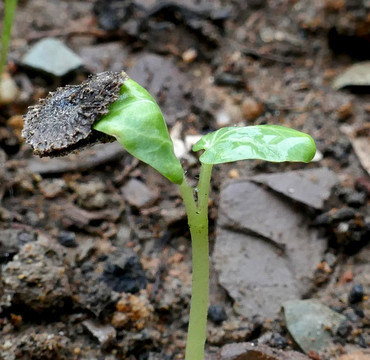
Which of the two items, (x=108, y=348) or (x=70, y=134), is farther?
(x=108, y=348)

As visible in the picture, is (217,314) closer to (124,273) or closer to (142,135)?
(124,273)

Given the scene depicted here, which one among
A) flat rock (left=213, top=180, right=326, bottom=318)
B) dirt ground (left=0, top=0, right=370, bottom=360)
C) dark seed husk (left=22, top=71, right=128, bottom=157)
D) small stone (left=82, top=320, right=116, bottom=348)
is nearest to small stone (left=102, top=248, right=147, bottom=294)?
dirt ground (left=0, top=0, right=370, bottom=360)

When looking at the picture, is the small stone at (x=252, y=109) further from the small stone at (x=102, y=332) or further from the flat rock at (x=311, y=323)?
the small stone at (x=102, y=332)

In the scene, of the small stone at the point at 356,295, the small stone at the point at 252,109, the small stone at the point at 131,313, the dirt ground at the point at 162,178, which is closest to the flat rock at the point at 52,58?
the dirt ground at the point at 162,178

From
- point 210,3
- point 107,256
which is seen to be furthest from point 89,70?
point 107,256

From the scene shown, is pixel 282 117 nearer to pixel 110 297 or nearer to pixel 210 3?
pixel 210 3

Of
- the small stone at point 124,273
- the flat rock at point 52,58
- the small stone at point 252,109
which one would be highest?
the flat rock at point 52,58
